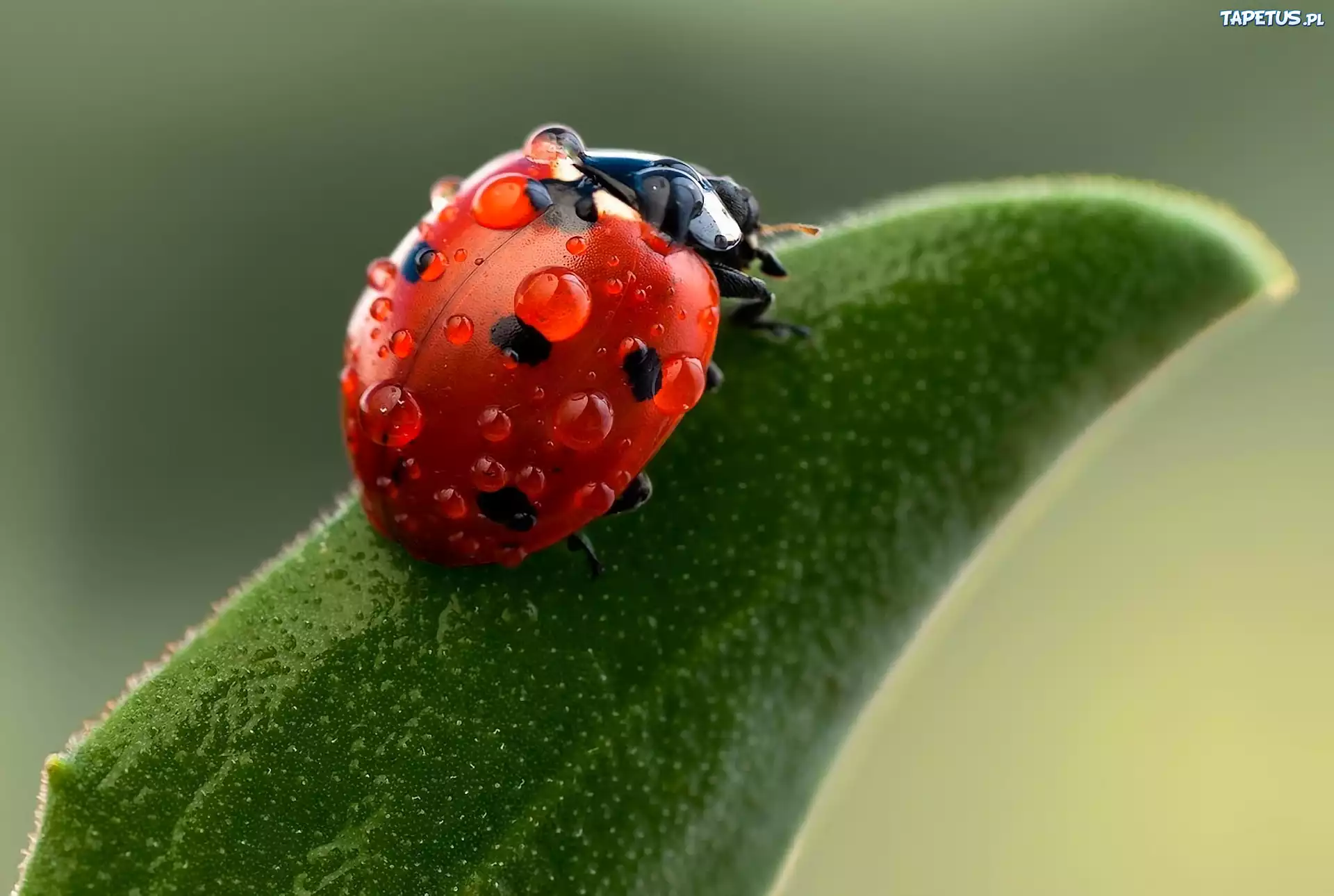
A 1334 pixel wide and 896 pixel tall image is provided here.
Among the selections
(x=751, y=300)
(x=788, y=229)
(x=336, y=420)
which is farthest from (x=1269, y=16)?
(x=336, y=420)

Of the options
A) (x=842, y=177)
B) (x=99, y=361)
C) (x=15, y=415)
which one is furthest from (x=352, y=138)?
(x=842, y=177)

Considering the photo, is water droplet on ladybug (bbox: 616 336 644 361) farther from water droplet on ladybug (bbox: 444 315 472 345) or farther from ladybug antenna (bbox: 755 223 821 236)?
ladybug antenna (bbox: 755 223 821 236)

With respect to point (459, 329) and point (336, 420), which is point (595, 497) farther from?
point (336, 420)

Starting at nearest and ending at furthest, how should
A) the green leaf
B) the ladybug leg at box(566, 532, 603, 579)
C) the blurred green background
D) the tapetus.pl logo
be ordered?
the green leaf, the ladybug leg at box(566, 532, 603, 579), the tapetus.pl logo, the blurred green background

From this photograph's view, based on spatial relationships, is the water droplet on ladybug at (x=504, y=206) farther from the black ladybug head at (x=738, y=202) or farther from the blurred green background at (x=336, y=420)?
the blurred green background at (x=336, y=420)

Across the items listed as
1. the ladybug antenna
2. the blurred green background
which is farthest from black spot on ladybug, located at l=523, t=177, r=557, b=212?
the blurred green background

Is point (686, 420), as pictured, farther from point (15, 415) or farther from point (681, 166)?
point (15, 415)
